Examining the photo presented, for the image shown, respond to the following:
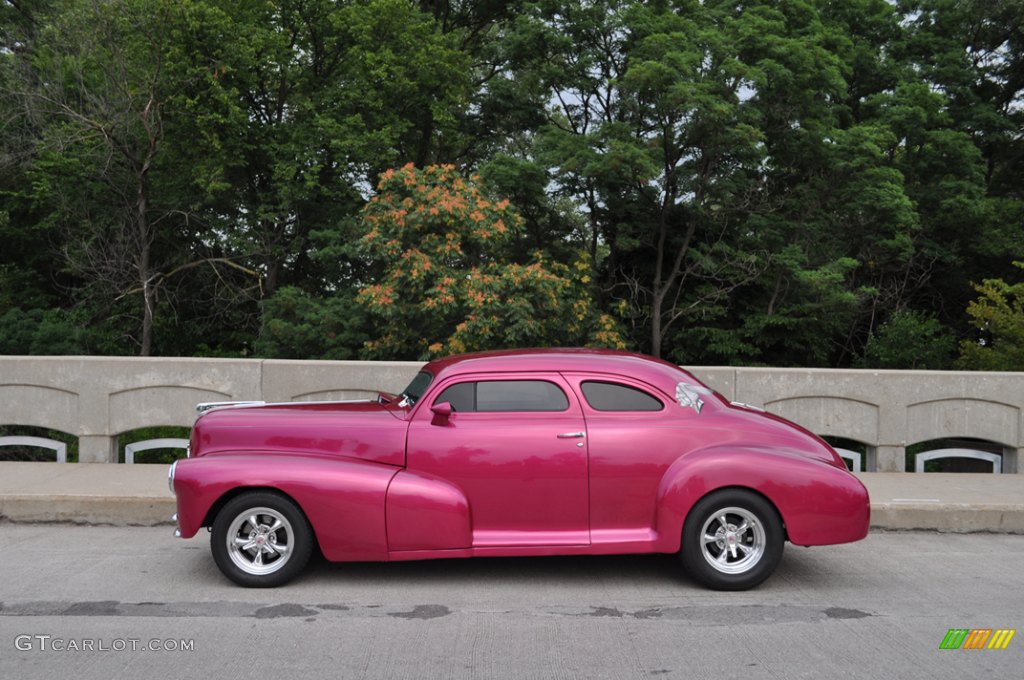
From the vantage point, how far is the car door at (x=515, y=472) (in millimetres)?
5777

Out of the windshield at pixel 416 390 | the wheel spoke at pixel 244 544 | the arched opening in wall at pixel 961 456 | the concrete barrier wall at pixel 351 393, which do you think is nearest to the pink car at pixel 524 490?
the wheel spoke at pixel 244 544

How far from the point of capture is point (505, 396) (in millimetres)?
6027

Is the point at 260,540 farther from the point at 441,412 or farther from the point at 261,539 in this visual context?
the point at 441,412

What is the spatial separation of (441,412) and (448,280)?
8.59 m

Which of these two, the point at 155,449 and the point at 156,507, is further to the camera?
the point at 155,449

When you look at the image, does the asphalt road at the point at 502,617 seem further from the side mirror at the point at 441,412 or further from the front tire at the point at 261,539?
the side mirror at the point at 441,412

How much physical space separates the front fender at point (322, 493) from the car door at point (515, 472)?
363mm

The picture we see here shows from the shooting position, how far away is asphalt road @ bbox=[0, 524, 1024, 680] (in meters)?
4.50

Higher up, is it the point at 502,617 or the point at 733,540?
the point at 733,540

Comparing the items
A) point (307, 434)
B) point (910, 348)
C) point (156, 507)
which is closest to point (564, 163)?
point (910, 348)

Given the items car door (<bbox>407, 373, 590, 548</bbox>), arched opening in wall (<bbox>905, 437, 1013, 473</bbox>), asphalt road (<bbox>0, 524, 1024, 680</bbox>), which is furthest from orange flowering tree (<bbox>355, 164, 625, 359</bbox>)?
car door (<bbox>407, 373, 590, 548</bbox>)

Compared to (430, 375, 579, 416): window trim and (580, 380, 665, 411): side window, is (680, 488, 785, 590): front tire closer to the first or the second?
(580, 380, 665, 411): side window

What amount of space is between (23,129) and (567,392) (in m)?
20.0

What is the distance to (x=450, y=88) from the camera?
22.5m
